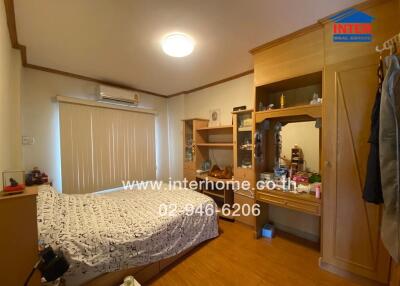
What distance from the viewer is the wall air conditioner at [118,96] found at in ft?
10.2

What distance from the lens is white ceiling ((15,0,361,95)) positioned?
148 centimetres

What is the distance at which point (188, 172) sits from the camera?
12.0ft

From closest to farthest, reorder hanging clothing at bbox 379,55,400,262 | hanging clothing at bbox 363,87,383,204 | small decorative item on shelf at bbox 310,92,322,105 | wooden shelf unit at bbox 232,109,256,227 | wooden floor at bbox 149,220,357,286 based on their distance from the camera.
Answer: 1. hanging clothing at bbox 379,55,400,262
2. hanging clothing at bbox 363,87,383,204
3. wooden floor at bbox 149,220,357,286
4. small decorative item on shelf at bbox 310,92,322,105
5. wooden shelf unit at bbox 232,109,256,227

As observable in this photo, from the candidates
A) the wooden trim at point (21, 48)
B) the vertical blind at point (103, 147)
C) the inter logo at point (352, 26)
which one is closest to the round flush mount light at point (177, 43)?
the wooden trim at point (21, 48)

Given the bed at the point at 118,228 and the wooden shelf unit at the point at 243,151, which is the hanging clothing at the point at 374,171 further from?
the bed at the point at 118,228

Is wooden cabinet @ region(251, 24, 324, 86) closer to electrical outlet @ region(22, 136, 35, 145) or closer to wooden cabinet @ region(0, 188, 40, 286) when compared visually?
wooden cabinet @ region(0, 188, 40, 286)

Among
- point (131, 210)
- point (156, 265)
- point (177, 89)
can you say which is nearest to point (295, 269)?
point (156, 265)

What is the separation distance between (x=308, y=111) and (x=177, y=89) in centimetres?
271

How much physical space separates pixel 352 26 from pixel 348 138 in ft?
3.41

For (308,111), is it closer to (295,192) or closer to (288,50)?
(288,50)

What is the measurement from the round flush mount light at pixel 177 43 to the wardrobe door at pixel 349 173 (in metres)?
1.47

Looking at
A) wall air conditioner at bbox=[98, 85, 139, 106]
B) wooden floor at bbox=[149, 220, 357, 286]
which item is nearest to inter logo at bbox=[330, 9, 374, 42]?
wooden floor at bbox=[149, 220, 357, 286]

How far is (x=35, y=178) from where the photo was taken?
2410 millimetres

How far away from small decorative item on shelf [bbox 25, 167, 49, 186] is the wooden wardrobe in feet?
11.6
